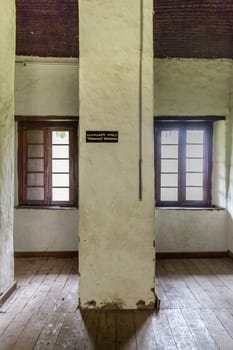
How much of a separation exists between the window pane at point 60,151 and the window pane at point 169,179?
5.14 feet

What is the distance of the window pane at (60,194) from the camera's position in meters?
5.84

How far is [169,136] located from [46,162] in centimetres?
198

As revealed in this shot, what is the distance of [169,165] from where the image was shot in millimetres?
5902

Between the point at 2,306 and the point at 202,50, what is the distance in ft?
14.0

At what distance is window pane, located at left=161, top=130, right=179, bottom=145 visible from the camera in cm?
589

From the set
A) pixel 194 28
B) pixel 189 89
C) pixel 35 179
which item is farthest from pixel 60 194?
pixel 194 28

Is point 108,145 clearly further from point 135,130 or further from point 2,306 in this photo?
point 2,306

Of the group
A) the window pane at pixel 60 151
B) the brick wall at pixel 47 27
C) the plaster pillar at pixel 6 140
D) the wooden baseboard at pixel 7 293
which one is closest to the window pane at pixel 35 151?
the window pane at pixel 60 151

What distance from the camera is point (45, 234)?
568 cm

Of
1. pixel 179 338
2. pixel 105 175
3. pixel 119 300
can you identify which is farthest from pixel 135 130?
pixel 179 338

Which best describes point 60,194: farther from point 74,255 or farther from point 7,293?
point 7,293

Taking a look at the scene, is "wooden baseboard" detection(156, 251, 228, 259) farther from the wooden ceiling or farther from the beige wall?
the wooden ceiling

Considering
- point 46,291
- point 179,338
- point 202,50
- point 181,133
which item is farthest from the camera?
point 181,133

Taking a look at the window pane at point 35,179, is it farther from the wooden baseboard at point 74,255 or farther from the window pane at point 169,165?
the window pane at point 169,165
